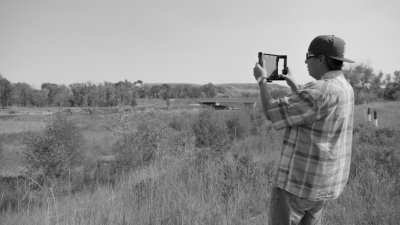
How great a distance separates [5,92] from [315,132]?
73.3m

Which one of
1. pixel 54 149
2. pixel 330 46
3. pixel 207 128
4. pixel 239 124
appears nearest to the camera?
pixel 330 46

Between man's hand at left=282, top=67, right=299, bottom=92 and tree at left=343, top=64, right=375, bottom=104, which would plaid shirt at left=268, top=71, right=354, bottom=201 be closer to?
man's hand at left=282, top=67, right=299, bottom=92

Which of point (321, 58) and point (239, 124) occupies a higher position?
point (321, 58)

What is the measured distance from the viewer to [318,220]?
2.09 metres

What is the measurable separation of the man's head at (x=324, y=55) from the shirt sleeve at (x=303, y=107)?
236mm

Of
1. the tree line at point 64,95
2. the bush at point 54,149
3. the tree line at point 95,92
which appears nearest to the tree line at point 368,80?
the tree line at point 95,92

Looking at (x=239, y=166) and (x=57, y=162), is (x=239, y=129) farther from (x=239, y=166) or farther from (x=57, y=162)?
(x=239, y=166)

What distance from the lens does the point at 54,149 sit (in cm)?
1077

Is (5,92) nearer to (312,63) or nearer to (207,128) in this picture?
(207,128)

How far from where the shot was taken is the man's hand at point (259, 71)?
2.03 metres

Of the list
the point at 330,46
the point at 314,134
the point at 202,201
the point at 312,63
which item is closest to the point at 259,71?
the point at 312,63

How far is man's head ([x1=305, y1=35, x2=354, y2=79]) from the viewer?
1859 millimetres

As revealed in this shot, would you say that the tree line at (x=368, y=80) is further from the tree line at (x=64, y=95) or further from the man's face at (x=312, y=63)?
the man's face at (x=312, y=63)

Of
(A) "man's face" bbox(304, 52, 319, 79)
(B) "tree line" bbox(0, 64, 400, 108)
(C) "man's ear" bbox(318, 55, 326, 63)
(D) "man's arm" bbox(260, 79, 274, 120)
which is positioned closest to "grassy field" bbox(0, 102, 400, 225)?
(D) "man's arm" bbox(260, 79, 274, 120)
